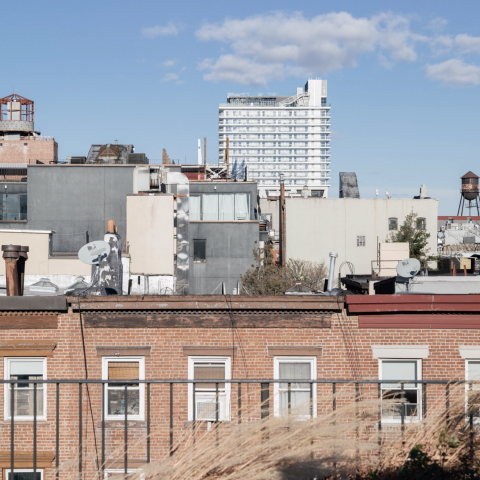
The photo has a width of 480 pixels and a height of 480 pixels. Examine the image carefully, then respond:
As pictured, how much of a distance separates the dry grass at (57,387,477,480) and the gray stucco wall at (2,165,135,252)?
5073 cm

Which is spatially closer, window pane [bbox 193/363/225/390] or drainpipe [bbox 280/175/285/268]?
window pane [bbox 193/363/225/390]

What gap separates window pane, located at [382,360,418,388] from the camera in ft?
47.6

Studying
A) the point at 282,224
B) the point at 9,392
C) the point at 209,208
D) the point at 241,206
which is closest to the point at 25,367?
the point at 9,392

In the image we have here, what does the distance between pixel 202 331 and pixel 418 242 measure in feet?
168

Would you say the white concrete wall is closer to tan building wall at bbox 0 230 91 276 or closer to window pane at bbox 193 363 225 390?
tan building wall at bbox 0 230 91 276

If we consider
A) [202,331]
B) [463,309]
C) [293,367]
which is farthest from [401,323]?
[202,331]

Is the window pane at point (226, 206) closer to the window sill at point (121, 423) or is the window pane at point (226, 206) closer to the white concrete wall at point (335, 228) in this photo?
the white concrete wall at point (335, 228)

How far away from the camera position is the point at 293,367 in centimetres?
1480

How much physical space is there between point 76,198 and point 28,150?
41.6 meters

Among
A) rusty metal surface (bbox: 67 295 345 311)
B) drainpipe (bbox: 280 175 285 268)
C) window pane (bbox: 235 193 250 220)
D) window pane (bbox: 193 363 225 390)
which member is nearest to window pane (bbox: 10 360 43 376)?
rusty metal surface (bbox: 67 295 345 311)

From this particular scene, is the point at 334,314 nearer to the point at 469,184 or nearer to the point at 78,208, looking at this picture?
the point at 78,208

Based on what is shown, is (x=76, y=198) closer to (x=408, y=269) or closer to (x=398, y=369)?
(x=408, y=269)

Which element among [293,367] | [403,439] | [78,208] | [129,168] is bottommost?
[293,367]

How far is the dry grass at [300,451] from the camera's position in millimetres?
5652
